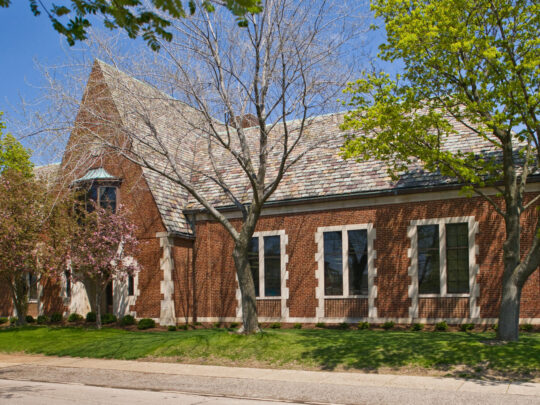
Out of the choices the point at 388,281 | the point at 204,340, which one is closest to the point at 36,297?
the point at 204,340

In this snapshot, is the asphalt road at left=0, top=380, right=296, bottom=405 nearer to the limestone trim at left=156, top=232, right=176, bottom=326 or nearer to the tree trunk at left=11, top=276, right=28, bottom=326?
the limestone trim at left=156, top=232, right=176, bottom=326

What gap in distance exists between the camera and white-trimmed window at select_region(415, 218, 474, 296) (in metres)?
18.9

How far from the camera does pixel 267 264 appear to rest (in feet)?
74.2

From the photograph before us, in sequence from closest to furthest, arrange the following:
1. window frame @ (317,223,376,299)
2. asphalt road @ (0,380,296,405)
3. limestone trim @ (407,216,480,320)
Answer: asphalt road @ (0,380,296,405) → limestone trim @ (407,216,480,320) → window frame @ (317,223,376,299)

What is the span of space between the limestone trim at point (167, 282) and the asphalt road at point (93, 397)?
408 inches

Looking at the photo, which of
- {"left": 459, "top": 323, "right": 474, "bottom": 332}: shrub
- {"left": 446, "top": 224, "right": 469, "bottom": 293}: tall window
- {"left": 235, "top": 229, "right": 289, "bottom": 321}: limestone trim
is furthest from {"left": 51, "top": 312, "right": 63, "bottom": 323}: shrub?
{"left": 459, "top": 323, "right": 474, "bottom": 332}: shrub

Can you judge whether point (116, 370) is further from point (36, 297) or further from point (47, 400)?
point (36, 297)

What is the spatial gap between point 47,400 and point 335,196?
13.0 m

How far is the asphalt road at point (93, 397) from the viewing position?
985cm

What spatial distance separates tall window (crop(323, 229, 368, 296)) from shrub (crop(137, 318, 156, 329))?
6773 millimetres

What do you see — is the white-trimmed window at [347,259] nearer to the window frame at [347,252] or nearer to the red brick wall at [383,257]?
the window frame at [347,252]

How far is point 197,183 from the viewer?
25.7 m

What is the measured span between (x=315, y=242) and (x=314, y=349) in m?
7.37

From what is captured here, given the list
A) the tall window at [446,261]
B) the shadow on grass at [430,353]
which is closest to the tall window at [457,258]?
the tall window at [446,261]
